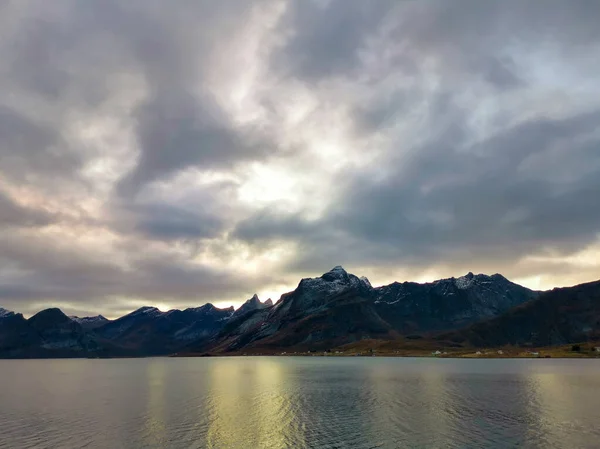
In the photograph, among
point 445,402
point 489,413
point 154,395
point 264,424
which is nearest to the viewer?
point 264,424

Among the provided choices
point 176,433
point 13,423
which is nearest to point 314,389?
point 176,433

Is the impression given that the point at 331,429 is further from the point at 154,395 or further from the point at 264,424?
the point at 154,395

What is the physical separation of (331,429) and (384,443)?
532 inches

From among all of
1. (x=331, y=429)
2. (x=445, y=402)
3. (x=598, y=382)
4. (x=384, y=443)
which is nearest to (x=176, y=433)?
(x=331, y=429)

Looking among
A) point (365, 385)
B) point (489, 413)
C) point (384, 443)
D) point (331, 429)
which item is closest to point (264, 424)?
point (331, 429)

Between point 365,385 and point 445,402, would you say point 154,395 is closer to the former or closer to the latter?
point 365,385

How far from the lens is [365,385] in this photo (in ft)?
496

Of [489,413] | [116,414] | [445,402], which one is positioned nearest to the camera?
[489,413]

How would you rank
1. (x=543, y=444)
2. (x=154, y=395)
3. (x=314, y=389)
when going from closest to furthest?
(x=543, y=444) < (x=154, y=395) < (x=314, y=389)

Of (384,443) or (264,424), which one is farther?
(264,424)

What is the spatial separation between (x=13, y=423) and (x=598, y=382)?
172m

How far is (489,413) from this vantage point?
91000mm

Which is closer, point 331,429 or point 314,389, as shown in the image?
point 331,429

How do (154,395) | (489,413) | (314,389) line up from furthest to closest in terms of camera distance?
(314,389), (154,395), (489,413)
